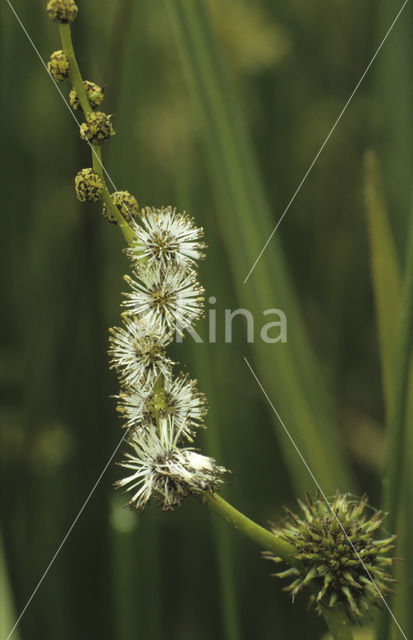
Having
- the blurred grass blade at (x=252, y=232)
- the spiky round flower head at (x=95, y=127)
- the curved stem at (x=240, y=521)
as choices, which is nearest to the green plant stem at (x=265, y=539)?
the curved stem at (x=240, y=521)

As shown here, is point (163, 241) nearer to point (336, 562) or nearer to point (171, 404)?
point (171, 404)

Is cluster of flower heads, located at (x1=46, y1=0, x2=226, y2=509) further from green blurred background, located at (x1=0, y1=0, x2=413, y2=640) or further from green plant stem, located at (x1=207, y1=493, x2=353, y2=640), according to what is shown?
green blurred background, located at (x1=0, y1=0, x2=413, y2=640)

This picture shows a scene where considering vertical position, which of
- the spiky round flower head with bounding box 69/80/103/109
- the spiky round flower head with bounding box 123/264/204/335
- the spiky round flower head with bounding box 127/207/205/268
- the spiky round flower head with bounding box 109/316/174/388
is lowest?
the spiky round flower head with bounding box 109/316/174/388

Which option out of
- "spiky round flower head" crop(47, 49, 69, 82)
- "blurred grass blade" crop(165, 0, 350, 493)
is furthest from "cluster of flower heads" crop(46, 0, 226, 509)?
"blurred grass blade" crop(165, 0, 350, 493)

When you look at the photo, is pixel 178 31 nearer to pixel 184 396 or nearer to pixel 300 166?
pixel 184 396

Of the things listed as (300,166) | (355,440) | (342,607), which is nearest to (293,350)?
(342,607)

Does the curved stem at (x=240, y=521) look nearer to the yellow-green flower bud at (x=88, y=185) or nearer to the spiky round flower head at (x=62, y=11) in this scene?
the yellow-green flower bud at (x=88, y=185)
